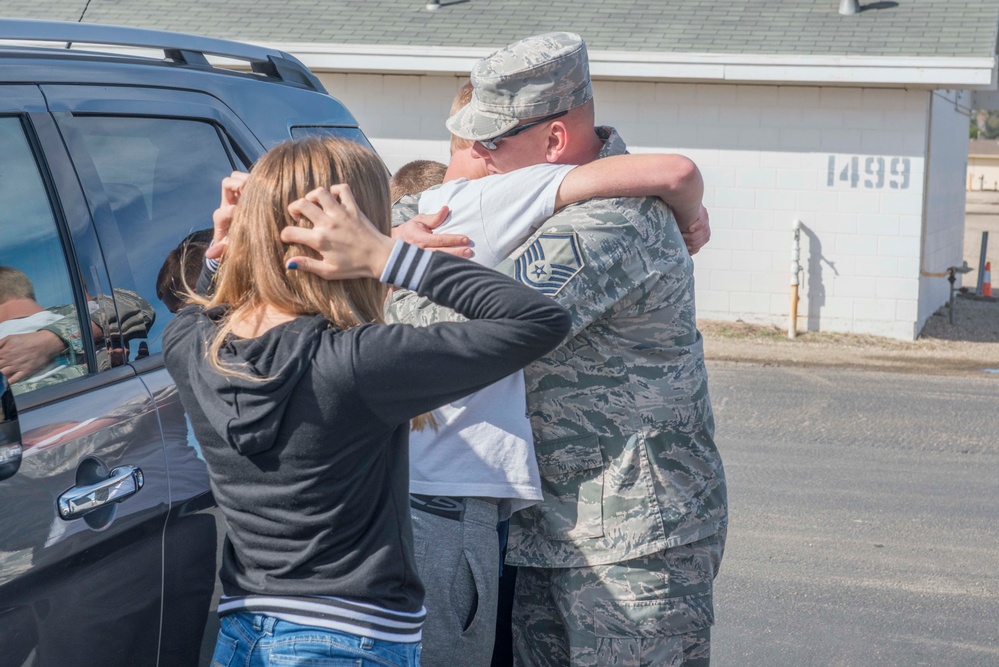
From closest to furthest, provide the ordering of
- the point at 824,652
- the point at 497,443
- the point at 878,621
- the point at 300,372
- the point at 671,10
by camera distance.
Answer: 1. the point at 300,372
2. the point at 497,443
3. the point at 824,652
4. the point at 878,621
5. the point at 671,10

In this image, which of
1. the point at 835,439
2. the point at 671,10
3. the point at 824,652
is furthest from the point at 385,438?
the point at 671,10

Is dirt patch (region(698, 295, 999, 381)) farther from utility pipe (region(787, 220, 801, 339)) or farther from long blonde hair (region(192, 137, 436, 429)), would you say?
long blonde hair (region(192, 137, 436, 429))

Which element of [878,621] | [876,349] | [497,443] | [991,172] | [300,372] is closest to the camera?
[300,372]

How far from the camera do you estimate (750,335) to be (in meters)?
12.8

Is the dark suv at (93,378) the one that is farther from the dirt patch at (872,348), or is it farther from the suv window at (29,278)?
the dirt patch at (872,348)

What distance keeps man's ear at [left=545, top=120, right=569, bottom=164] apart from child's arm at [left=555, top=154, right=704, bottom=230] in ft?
0.34

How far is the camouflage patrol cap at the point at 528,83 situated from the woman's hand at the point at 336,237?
65 centimetres

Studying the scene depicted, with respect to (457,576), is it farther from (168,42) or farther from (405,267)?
(168,42)

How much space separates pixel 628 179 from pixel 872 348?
10.7m

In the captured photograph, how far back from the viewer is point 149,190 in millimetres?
2521

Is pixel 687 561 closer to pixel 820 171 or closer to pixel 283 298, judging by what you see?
pixel 283 298

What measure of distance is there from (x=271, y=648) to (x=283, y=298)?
1.95ft

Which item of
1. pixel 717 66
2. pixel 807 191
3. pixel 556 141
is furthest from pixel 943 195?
pixel 556 141

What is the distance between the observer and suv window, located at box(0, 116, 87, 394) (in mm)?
2117
